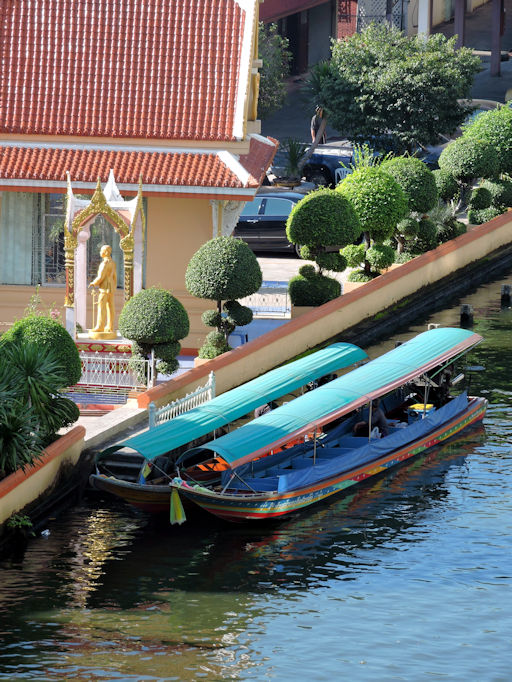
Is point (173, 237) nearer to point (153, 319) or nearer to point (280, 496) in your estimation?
point (153, 319)

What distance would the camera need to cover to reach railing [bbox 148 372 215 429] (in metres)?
27.0

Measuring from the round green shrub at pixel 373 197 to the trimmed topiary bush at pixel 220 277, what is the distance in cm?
734

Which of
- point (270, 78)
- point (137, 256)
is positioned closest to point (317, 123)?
point (270, 78)

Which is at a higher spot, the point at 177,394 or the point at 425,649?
the point at 177,394

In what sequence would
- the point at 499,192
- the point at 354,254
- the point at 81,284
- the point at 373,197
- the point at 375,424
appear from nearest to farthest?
the point at 375,424 → the point at 81,284 → the point at 373,197 → the point at 354,254 → the point at 499,192

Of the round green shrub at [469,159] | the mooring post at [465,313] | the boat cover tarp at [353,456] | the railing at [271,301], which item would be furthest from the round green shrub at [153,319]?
the round green shrub at [469,159]

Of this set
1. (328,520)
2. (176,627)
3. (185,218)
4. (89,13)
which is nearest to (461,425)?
(328,520)

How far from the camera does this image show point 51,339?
2684 cm

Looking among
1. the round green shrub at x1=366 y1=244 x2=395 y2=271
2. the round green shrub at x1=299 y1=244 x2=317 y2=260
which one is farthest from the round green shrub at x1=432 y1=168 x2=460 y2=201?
the round green shrub at x1=299 y1=244 x2=317 y2=260

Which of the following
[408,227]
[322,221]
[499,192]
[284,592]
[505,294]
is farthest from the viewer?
[499,192]

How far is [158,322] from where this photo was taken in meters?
29.5

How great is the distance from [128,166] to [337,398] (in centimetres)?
1122

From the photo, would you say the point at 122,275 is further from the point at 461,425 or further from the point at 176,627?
the point at 176,627

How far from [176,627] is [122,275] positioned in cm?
1622
